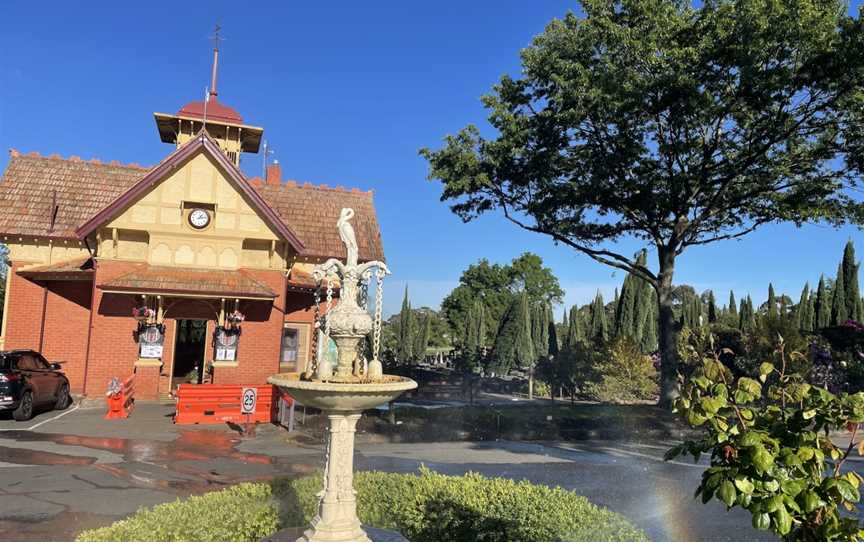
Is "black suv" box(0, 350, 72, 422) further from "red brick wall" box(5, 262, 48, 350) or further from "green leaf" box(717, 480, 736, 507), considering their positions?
"green leaf" box(717, 480, 736, 507)

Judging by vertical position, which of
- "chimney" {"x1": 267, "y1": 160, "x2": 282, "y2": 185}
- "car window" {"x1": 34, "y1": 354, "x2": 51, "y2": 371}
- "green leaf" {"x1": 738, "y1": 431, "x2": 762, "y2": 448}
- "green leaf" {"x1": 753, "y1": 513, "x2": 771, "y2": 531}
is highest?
"chimney" {"x1": 267, "y1": 160, "x2": 282, "y2": 185}

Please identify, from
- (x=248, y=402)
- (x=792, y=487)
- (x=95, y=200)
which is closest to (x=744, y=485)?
(x=792, y=487)

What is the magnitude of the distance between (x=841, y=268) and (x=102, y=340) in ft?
154

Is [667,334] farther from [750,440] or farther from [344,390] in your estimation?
[750,440]

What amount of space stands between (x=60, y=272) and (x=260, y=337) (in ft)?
21.5

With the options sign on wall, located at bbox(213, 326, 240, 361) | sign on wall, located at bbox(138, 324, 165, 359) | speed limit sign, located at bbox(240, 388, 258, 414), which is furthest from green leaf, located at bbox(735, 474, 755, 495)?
sign on wall, located at bbox(138, 324, 165, 359)

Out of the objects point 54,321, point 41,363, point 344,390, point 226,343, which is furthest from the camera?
point 54,321

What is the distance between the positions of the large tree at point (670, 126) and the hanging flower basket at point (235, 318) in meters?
7.85

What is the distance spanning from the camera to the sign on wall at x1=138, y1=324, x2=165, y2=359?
1778 cm

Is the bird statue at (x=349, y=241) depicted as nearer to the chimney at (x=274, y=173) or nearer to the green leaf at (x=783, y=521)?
the green leaf at (x=783, y=521)

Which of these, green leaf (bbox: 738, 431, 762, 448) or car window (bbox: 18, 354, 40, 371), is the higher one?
green leaf (bbox: 738, 431, 762, 448)

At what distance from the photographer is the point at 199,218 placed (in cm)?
1817

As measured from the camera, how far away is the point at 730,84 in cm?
1573

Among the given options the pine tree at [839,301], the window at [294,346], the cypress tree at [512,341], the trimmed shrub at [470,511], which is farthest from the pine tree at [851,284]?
the trimmed shrub at [470,511]
